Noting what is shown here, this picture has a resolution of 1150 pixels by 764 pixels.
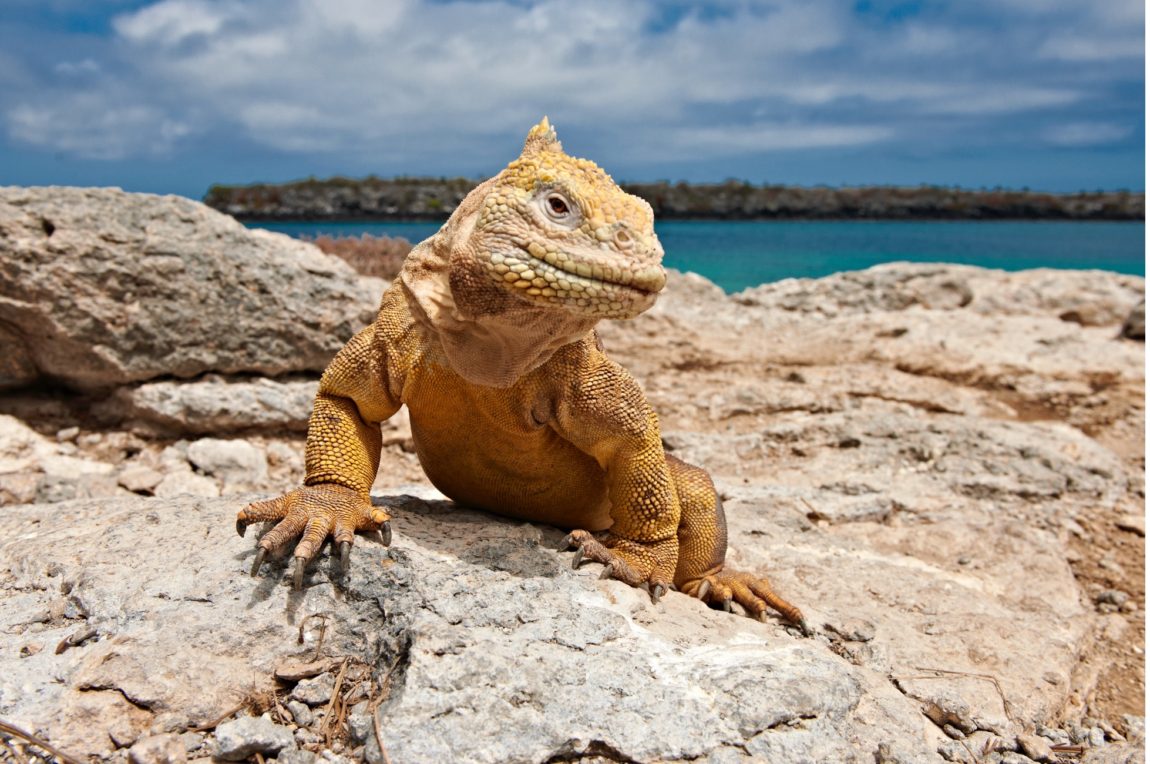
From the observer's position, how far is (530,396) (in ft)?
11.3

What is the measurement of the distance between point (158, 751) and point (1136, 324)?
12109 mm

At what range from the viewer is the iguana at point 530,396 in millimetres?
2703

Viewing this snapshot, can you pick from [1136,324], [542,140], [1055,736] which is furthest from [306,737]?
[1136,324]

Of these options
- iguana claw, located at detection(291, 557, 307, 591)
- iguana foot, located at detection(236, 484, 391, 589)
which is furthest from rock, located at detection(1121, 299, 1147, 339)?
iguana claw, located at detection(291, 557, 307, 591)

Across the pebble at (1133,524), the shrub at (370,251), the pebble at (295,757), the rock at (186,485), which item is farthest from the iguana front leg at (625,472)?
the shrub at (370,251)

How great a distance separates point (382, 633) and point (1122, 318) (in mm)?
12984

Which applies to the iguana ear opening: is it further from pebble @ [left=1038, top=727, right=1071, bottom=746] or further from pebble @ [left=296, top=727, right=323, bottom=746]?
pebble @ [left=1038, top=727, right=1071, bottom=746]

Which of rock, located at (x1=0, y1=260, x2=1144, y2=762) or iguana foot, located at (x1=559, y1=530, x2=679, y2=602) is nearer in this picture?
rock, located at (x1=0, y1=260, x2=1144, y2=762)

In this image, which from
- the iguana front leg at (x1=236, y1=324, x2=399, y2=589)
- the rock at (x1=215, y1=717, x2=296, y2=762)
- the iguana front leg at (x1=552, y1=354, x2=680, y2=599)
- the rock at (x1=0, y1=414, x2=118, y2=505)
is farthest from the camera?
the rock at (x1=0, y1=414, x2=118, y2=505)

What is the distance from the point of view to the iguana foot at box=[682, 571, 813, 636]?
13.6ft

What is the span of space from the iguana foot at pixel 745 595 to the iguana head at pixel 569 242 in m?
1.99

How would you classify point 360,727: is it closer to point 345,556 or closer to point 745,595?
point 345,556

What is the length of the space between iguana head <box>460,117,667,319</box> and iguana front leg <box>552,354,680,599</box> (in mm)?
867

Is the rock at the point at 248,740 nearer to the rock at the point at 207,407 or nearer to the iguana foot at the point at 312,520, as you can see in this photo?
the iguana foot at the point at 312,520
